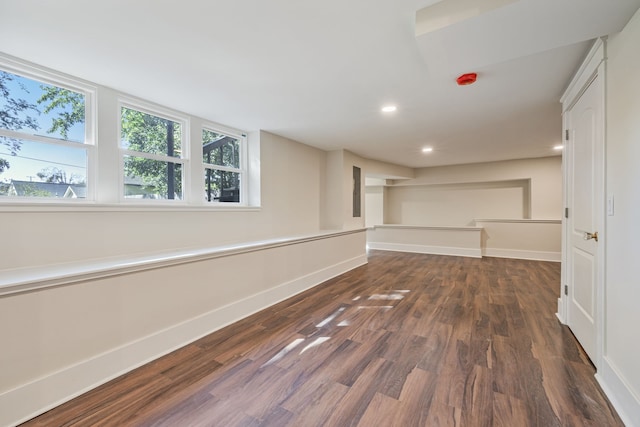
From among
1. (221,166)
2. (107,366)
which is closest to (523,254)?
(221,166)

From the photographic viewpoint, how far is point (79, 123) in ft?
7.81

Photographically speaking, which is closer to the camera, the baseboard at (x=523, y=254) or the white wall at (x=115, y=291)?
the white wall at (x=115, y=291)

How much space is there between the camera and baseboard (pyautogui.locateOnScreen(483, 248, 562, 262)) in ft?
19.1

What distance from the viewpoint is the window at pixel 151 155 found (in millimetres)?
2670

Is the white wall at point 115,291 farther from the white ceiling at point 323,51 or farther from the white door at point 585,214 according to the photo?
the white door at point 585,214

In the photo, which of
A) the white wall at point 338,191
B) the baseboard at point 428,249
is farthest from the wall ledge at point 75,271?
the baseboard at point 428,249

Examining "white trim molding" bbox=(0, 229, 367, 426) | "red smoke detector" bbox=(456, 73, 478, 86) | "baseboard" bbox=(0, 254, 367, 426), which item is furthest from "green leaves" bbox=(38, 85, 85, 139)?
"red smoke detector" bbox=(456, 73, 478, 86)

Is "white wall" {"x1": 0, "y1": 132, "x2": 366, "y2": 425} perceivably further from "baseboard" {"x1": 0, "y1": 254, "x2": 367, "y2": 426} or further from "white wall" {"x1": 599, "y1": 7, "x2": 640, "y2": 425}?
"white wall" {"x1": 599, "y1": 7, "x2": 640, "y2": 425}

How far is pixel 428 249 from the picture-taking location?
6844 mm

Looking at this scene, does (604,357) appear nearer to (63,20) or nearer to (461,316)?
(461,316)

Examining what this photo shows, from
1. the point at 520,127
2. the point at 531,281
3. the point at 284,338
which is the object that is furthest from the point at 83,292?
the point at 531,281

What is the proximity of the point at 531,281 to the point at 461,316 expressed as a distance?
2.25m

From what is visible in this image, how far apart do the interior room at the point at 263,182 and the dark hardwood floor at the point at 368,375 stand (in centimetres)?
2

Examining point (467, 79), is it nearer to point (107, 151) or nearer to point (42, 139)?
point (107, 151)
